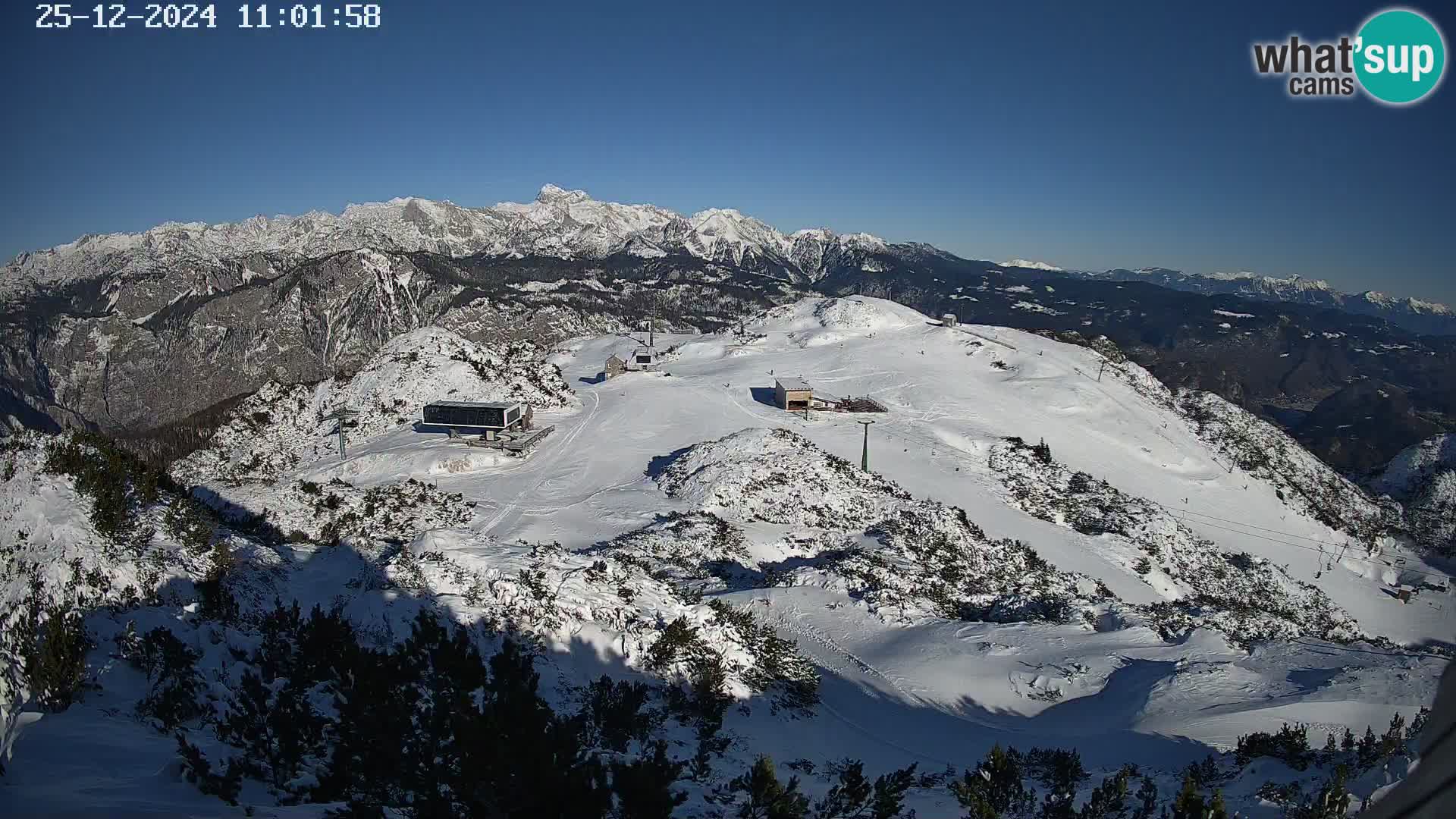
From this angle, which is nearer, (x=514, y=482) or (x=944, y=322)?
(x=514, y=482)

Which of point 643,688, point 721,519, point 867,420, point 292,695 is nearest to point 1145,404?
point 867,420

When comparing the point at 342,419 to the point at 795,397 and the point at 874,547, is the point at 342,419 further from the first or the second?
the point at 874,547

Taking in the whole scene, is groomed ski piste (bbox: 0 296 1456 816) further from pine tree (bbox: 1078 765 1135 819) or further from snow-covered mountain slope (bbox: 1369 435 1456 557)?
snow-covered mountain slope (bbox: 1369 435 1456 557)

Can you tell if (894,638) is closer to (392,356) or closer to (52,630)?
(52,630)

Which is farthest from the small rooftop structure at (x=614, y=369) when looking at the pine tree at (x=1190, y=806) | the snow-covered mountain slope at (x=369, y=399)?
the pine tree at (x=1190, y=806)

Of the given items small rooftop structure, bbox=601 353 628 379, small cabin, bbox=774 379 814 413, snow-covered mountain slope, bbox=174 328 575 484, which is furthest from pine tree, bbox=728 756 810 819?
small rooftop structure, bbox=601 353 628 379

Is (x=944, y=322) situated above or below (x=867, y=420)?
above
